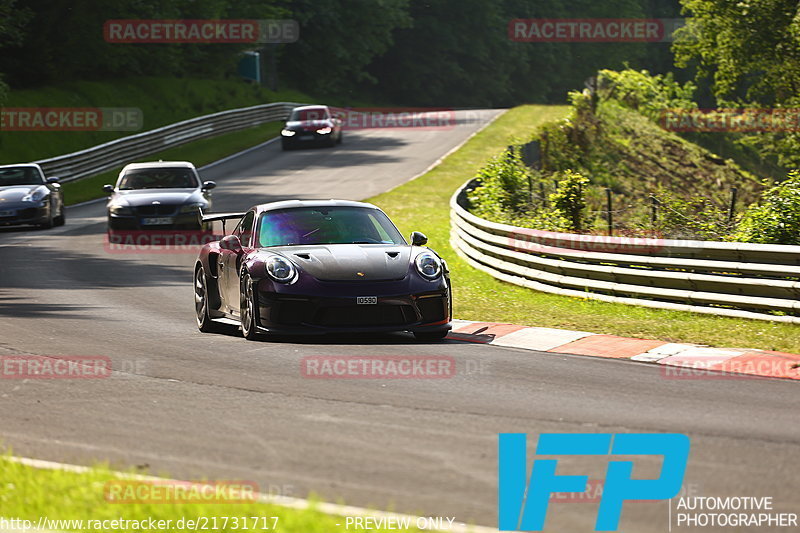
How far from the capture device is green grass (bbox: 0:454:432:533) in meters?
5.09

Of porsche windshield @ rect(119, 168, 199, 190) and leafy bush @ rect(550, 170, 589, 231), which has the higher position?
leafy bush @ rect(550, 170, 589, 231)

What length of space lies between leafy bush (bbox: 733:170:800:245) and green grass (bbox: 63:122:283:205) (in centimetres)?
2528

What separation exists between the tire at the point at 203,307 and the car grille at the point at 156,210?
1022 cm

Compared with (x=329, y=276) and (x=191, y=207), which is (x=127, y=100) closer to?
(x=191, y=207)

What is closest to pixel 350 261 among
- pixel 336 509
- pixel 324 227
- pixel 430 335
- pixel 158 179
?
pixel 324 227

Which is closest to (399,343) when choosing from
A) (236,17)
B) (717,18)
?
(717,18)

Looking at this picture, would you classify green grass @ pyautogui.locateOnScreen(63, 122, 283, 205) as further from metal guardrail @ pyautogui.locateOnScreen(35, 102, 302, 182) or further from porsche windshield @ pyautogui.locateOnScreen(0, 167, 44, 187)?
porsche windshield @ pyautogui.locateOnScreen(0, 167, 44, 187)

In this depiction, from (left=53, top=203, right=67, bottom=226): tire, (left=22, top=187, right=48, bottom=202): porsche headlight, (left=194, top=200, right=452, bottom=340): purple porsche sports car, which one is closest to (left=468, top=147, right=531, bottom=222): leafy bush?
(left=194, top=200, right=452, bottom=340): purple porsche sports car

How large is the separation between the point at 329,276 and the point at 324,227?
1.32m

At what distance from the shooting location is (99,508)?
5379mm

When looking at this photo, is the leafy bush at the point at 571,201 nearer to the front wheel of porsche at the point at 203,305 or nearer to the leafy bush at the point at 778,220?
the leafy bush at the point at 778,220

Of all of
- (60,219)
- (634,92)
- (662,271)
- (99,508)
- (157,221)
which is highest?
(99,508)

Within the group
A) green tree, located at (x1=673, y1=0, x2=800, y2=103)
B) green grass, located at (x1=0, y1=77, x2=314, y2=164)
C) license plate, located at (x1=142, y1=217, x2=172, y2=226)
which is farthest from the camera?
green tree, located at (x1=673, y1=0, x2=800, y2=103)

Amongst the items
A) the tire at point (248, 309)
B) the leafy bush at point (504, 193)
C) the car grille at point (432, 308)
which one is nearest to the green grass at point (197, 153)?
the leafy bush at point (504, 193)
